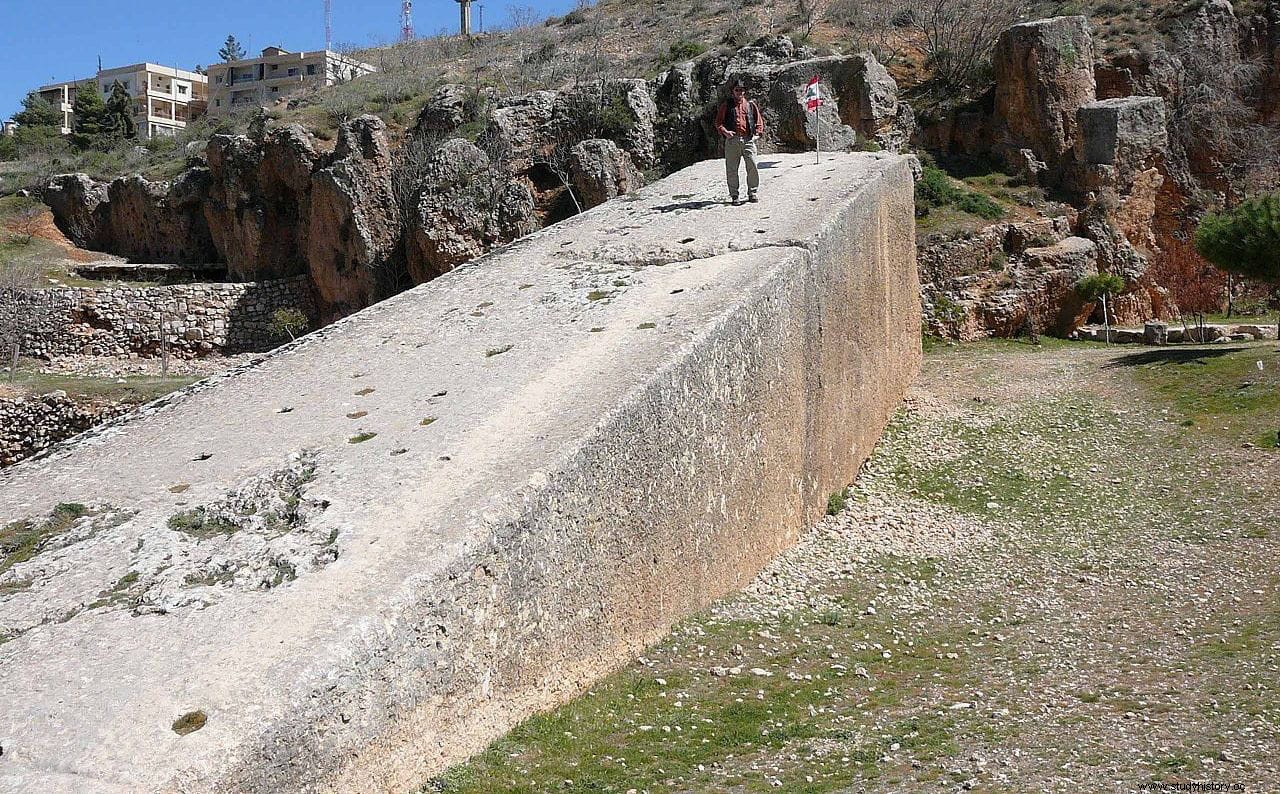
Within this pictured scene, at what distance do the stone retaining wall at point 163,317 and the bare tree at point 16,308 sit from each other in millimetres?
116

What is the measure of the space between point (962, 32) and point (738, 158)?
12494 mm

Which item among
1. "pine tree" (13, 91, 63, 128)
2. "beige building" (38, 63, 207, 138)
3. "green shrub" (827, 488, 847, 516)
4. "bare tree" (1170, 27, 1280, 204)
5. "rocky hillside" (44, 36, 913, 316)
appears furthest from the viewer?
"beige building" (38, 63, 207, 138)

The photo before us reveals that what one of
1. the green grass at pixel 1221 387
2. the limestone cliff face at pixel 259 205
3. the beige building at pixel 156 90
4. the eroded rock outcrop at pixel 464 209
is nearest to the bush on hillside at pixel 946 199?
the green grass at pixel 1221 387

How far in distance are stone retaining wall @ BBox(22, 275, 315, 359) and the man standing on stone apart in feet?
50.4

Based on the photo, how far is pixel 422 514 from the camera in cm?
538

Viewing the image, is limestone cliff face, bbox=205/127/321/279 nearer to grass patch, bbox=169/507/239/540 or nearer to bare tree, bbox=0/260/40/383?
bare tree, bbox=0/260/40/383

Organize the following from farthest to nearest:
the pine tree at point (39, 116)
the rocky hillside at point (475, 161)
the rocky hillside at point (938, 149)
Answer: the pine tree at point (39, 116), the rocky hillside at point (475, 161), the rocky hillside at point (938, 149)

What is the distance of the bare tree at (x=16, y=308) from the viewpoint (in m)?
23.9

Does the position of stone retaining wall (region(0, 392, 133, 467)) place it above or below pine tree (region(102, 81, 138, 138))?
below

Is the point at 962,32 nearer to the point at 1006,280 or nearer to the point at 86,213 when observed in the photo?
the point at 1006,280

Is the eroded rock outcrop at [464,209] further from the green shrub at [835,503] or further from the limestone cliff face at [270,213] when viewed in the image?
the green shrub at [835,503]

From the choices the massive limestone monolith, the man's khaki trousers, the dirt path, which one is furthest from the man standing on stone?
the dirt path

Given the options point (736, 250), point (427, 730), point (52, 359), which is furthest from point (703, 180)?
point (52, 359)

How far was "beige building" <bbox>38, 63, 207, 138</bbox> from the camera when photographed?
70.9 metres
